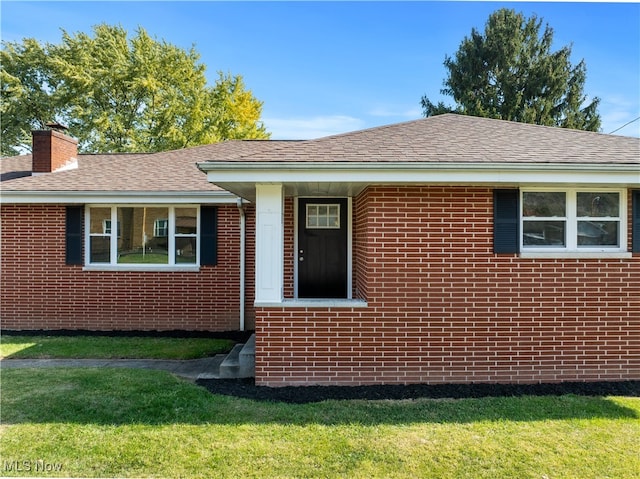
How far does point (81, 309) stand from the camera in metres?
8.67

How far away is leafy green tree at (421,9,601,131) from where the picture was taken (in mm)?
26125

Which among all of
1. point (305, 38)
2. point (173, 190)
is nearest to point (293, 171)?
point (173, 190)

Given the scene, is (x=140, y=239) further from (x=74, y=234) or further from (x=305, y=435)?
(x=305, y=435)

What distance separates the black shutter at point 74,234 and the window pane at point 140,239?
0.80m

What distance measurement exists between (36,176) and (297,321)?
26.7 ft

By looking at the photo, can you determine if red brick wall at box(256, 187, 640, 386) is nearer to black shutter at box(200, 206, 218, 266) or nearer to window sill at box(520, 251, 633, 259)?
window sill at box(520, 251, 633, 259)

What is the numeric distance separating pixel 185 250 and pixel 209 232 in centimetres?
73

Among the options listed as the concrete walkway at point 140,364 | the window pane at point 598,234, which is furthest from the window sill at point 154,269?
the window pane at point 598,234

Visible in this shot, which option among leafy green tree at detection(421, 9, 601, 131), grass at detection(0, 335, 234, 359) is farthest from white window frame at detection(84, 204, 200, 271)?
leafy green tree at detection(421, 9, 601, 131)

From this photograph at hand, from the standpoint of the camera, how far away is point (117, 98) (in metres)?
25.0

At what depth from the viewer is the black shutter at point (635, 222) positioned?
17.6 ft

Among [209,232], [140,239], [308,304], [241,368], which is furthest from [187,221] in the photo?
[308,304]

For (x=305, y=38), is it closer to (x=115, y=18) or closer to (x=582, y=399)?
(x=582, y=399)

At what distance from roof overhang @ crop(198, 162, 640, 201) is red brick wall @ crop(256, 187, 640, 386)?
31 cm
